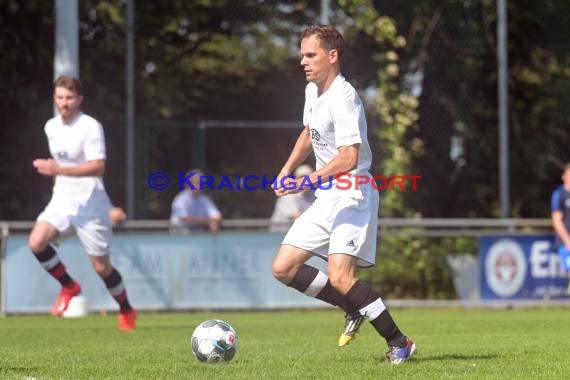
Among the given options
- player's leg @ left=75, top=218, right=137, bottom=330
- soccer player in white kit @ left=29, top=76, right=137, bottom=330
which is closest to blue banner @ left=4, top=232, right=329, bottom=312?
player's leg @ left=75, top=218, right=137, bottom=330

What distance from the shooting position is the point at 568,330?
11648mm

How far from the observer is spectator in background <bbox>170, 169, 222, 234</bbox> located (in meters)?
17.9

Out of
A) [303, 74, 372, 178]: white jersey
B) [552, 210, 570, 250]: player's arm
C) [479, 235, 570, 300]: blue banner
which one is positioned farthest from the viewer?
[479, 235, 570, 300]: blue banner

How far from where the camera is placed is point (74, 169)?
11.5m

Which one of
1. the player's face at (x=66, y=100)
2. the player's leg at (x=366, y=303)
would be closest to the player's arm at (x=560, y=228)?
the player's face at (x=66, y=100)

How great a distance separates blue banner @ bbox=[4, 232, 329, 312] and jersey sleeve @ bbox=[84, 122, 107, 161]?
18.7 feet

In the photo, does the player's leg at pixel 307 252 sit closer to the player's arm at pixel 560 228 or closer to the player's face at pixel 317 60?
the player's face at pixel 317 60

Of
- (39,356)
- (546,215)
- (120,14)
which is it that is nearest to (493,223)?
(546,215)

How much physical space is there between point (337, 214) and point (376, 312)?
66 cm

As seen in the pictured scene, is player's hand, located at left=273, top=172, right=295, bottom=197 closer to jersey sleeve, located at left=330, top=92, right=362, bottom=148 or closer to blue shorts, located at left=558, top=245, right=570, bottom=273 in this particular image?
jersey sleeve, located at left=330, top=92, right=362, bottom=148

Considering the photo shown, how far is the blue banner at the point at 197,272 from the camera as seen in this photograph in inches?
680

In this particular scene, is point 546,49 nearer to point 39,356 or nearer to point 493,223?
point 493,223

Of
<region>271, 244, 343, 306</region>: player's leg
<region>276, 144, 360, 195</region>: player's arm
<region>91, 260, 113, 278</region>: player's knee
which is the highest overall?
<region>276, 144, 360, 195</region>: player's arm

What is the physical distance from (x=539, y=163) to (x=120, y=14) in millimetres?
6700
